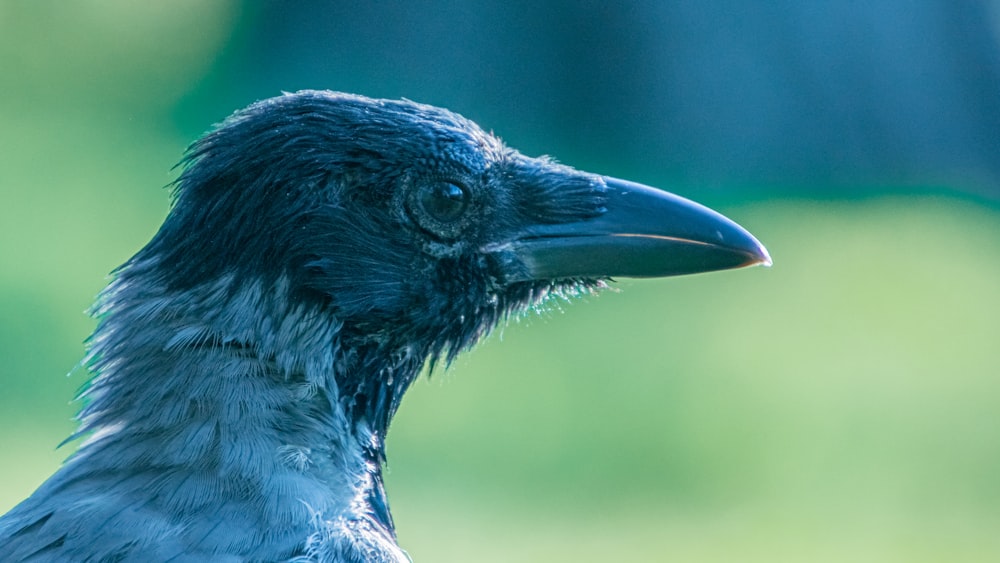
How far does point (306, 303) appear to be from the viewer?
3037mm

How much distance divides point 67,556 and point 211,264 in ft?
2.57

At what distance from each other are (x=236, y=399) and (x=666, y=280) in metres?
6.94

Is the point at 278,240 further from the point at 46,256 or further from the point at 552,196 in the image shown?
the point at 46,256

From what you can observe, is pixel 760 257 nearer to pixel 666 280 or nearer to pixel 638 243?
pixel 638 243

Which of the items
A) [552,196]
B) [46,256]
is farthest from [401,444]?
[552,196]

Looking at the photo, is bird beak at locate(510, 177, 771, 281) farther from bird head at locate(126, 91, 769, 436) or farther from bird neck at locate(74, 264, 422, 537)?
bird neck at locate(74, 264, 422, 537)

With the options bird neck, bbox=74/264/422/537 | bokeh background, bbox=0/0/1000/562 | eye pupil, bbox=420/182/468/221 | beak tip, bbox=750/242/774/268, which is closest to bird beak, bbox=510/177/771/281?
beak tip, bbox=750/242/774/268

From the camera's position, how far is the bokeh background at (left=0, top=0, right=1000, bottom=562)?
24.3 feet

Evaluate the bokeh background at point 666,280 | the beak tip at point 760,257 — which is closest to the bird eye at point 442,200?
the beak tip at point 760,257

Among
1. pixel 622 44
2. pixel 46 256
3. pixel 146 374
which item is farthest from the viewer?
pixel 622 44

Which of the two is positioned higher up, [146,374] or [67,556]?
[146,374]

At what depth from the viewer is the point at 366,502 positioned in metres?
2.96

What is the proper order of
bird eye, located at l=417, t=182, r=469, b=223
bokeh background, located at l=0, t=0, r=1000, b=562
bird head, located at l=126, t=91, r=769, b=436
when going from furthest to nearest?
bokeh background, located at l=0, t=0, r=1000, b=562 < bird eye, located at l=417, t=182, r=469, b=223 < bird head, located at l=126, t=91, r=769, b=436

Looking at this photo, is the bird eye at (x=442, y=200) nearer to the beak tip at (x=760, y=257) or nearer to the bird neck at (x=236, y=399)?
the bird neck at (x=236, y=399)
